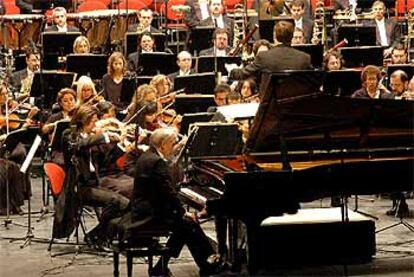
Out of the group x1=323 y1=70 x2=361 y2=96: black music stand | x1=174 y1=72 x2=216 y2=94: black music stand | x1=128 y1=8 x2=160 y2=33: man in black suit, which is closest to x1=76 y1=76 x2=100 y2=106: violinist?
x1=174 y1=72 x2=216 y2=94: black music stand

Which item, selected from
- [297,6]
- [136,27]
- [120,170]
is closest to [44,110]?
[120,170]

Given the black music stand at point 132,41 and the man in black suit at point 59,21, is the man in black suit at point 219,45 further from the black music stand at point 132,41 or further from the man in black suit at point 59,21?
the man in black suit at point 59,21

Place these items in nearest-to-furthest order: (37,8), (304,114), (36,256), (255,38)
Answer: (304,114) < (36,256) < (255,38) < (37,8)

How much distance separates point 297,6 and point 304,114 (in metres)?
7.32

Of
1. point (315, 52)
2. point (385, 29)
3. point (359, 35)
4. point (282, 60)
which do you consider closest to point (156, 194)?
point (282, 60)

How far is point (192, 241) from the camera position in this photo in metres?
8.34

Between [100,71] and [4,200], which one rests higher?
[100,71]

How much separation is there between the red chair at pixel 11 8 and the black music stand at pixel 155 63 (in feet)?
14.8

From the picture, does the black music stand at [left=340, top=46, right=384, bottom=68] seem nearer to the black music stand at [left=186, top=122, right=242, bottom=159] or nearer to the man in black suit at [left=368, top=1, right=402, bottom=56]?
the man in black suit at [left=368, top=1, right=402, bottom=56]

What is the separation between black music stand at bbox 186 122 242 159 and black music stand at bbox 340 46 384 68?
171 inches

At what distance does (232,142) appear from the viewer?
8938 millimetres

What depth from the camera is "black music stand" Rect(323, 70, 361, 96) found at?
11.4m

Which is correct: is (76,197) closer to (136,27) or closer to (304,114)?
→ (304,114)

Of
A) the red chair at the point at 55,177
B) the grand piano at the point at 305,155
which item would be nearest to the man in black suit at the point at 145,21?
the red chair at the point at 55,177
